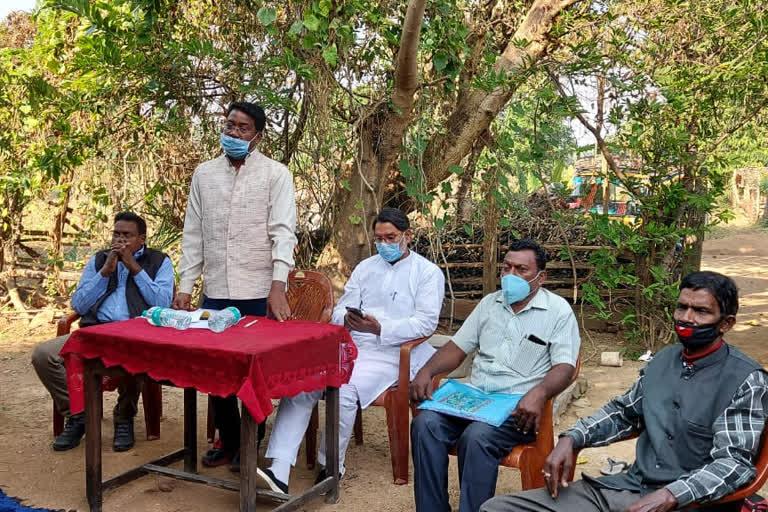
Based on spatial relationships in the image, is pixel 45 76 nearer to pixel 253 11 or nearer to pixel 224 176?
pixel 253 11

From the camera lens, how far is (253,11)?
6289mm

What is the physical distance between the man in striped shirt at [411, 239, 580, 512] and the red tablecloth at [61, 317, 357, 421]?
1.61 ft

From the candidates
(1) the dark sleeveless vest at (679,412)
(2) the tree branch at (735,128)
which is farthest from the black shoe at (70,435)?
(2) the tree branch at (735,128)

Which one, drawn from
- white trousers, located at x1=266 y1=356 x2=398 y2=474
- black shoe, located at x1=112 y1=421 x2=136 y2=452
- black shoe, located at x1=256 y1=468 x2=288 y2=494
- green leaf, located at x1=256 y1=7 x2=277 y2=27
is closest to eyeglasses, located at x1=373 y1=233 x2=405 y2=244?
white trousers, located at x1=266 y1=356 x2=398 y2=474

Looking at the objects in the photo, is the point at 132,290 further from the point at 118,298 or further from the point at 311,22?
the point at 311,22

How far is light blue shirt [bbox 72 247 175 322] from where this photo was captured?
4.65 meters

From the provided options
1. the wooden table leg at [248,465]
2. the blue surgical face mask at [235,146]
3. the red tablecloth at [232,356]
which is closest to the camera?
the red tablecloth at [232,356]

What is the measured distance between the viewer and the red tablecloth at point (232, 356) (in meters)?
3.31

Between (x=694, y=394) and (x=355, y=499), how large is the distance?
203cm

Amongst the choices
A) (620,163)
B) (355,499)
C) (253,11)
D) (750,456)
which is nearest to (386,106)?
(253,11)

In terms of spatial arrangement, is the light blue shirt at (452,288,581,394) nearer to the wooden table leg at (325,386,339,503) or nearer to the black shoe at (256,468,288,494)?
the wooden table leg at (325,386,339,503)

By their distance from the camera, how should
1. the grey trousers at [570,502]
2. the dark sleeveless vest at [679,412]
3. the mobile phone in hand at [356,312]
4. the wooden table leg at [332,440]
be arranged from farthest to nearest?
the mobile phone in hand at [356,312]
the wooden table leg at [332,440]
the grey trousers at [570,502]
the dark sleeveless vest at [679,412]

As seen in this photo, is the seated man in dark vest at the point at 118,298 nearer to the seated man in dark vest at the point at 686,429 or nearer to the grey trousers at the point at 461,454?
the grey trousers at the point at 461,454

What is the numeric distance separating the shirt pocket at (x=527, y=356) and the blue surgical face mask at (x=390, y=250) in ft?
3.56
